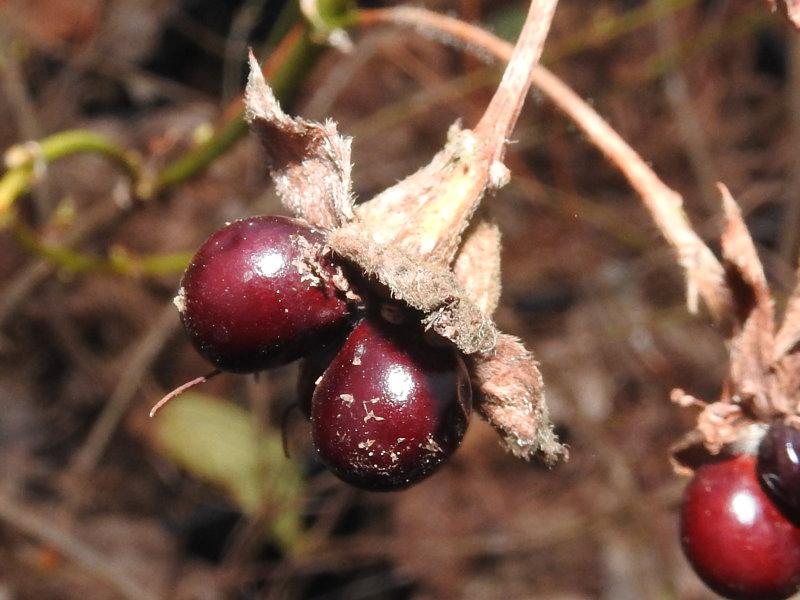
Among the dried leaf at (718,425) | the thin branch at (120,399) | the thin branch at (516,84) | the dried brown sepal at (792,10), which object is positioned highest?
the dried brown sepal at (792,10)

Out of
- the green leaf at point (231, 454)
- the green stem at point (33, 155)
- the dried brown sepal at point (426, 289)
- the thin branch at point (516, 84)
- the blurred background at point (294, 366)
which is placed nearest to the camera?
the dried brown sepal at point (426, 289)

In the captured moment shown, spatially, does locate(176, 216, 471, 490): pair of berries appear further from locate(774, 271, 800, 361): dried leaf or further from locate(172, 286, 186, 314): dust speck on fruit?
locate(774, 271, 800, 361): dried leaf

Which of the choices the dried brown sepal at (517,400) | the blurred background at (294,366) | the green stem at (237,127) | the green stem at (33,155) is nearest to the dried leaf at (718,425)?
the dried brown sepal at (517,400)

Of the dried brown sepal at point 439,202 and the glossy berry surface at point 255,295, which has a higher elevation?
the dried brown sepal at point 439,202

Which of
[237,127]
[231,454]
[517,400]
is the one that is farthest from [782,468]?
[231,454]

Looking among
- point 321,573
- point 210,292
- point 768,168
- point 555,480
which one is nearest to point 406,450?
point 210,292

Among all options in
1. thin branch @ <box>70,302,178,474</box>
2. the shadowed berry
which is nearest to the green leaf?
thin branch @ <box>70,302,178,474</box>

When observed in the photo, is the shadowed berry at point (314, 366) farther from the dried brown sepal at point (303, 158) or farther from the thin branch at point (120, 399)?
the thin branch at point (120, 399)

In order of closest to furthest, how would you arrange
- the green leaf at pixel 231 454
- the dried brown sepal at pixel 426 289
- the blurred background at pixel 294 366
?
the dried brown sepal at pixel 426 289
the green leaf at pixel 231 454
the blurred background at pixel 294 366
